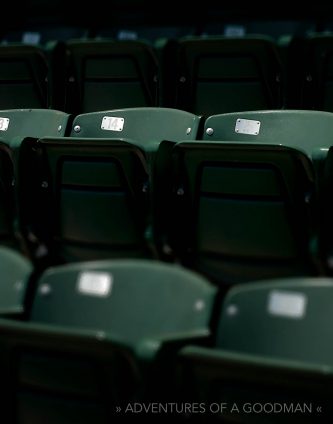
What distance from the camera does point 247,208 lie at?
1027 millimetres

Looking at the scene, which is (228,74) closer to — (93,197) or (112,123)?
(112,123)

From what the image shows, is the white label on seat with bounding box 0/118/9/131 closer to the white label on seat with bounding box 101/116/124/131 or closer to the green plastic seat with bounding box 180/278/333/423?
the white label on seat with bounding box 101/116/124/131

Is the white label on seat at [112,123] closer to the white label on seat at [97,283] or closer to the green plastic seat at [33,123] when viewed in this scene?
the green plastic seat at [33,123]

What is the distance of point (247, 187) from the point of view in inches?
40.5

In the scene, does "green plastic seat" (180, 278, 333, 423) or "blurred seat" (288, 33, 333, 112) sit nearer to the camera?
"green plastic seat" (180, 278, 333, 423)

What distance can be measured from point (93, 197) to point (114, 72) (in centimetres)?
52

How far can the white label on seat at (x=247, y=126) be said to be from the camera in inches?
48.9

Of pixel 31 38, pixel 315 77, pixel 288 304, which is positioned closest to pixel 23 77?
pixel 315 77

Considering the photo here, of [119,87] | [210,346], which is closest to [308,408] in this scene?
[210,346]

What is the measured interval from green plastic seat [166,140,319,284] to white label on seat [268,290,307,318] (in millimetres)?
251

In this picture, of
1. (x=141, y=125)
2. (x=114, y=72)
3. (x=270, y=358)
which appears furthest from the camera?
(x=114, y=72)

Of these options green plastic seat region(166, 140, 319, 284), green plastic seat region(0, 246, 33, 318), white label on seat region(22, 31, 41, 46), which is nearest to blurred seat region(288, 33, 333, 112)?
green plastic seat region(166, 140, 319, 284)

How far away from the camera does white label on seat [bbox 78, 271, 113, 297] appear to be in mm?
865

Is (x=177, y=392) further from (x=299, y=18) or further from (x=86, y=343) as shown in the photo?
(x=299, y=18)
